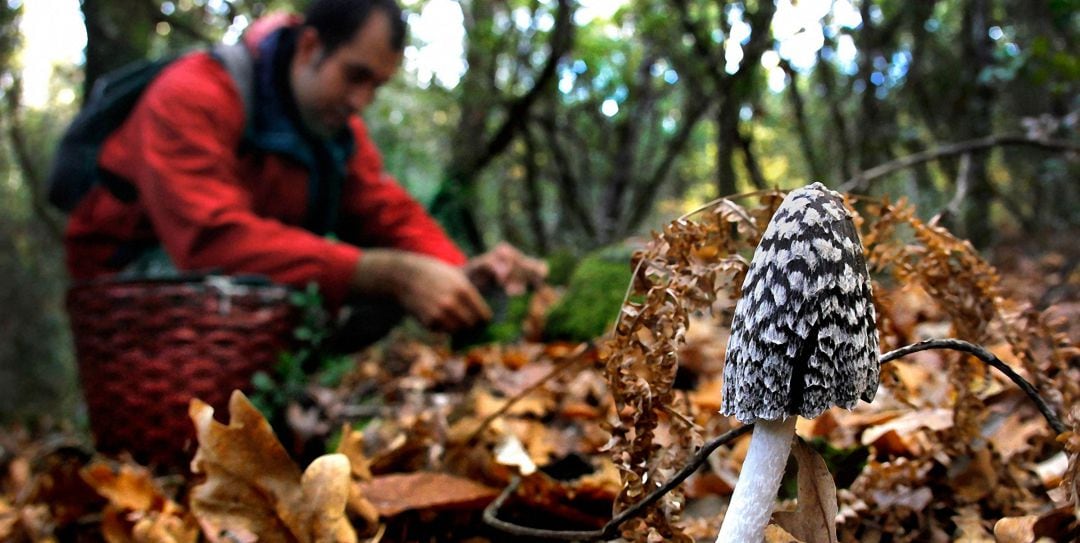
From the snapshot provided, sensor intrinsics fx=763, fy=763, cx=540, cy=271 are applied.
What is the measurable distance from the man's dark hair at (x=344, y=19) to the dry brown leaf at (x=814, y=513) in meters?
3.45

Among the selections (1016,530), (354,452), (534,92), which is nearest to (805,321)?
(1016,530)

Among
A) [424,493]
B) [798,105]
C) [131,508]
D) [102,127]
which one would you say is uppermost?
[798,105]

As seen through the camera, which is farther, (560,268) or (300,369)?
(560,268)

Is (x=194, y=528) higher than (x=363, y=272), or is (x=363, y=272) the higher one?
(x=363, y=272)

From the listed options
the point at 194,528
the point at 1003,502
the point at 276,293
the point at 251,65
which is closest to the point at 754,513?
the point at 1003,502

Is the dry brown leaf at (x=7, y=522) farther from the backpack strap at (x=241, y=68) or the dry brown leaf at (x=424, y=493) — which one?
the backpack strap at (x=241, y=68)

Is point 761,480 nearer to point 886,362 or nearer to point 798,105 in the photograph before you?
point 886,362

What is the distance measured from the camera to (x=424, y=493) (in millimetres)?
1619

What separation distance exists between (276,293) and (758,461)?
2.16 m

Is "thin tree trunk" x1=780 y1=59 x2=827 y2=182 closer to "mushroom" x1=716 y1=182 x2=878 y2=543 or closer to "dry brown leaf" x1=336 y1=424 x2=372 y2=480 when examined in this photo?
"dry brown leaf" x1=336 y1=424 x2=372 y2=480

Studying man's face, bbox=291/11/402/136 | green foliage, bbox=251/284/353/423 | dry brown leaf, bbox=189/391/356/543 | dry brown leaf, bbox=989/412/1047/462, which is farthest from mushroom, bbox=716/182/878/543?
man's face, bbox=291/11/402/136

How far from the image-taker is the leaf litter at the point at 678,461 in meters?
1.23

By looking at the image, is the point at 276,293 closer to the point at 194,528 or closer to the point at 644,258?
the point at 194,528

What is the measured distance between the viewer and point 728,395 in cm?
105
